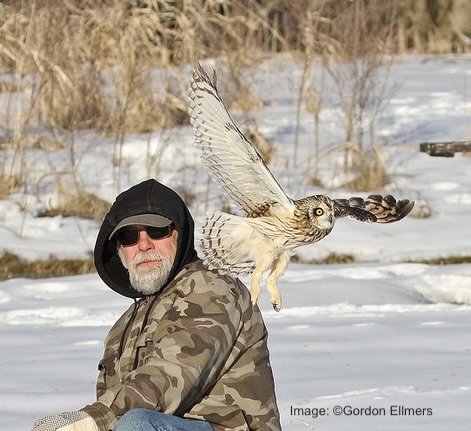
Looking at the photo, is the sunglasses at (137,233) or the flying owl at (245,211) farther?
the sunglasses at (137,233)

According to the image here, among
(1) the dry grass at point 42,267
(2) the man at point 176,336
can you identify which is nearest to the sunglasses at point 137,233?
(2) the man at point 176,336

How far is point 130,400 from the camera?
3.36 m

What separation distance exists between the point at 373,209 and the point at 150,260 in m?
0.63

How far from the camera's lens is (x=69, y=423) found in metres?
3.24

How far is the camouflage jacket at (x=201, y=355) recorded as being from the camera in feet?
11.3

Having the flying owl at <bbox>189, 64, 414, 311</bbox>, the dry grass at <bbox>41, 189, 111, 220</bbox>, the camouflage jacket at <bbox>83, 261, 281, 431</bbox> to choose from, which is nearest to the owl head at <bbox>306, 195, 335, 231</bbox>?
the flying owl at <bbox>189, 64, 414, 311</bbox>

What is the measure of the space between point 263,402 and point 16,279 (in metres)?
Result: 6.09

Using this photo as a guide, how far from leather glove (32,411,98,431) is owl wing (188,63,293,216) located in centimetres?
70

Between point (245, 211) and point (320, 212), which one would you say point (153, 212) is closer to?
point (245, 211)

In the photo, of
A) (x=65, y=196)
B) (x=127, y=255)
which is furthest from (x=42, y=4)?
(x=127, y=255)

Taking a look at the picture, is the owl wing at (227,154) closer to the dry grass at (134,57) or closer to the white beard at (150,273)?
the white beard at (150,273)

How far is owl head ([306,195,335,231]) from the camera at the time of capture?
3506mm

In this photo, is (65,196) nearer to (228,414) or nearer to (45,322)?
(45,322)

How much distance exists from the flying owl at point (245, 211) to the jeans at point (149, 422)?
369mm
